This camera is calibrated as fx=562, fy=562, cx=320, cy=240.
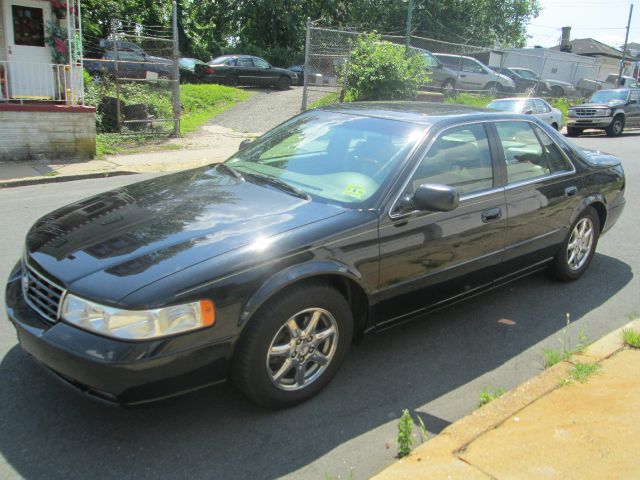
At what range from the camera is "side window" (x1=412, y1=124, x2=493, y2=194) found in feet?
12.4

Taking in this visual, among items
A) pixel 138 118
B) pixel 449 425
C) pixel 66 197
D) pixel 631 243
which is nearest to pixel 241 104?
pixel 138 118

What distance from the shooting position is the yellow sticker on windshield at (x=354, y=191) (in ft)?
11.6

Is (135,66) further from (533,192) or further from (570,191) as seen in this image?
(533,192)

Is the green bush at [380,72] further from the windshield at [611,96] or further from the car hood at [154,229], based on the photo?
the car hood at [154,229]

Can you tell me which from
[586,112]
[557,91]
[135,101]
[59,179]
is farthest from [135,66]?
[557,91]

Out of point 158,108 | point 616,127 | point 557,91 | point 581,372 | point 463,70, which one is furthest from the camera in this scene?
point 557,91

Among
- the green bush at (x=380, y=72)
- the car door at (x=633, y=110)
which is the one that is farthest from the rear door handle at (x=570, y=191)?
the car door at (x=633, y=110)

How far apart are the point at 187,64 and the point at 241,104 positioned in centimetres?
741

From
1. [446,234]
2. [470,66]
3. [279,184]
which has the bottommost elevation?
[446,234]

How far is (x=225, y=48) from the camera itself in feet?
119

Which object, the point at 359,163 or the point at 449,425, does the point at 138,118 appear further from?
the point at 449,425

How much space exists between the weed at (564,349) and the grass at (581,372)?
162mm

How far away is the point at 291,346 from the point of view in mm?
3080

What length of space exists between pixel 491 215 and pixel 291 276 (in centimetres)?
186
